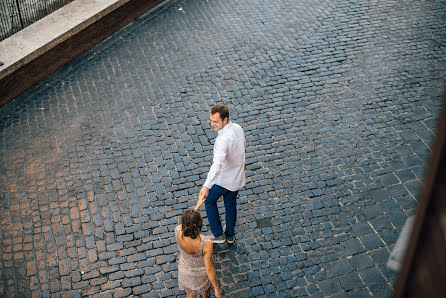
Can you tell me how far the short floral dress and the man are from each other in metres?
0.49

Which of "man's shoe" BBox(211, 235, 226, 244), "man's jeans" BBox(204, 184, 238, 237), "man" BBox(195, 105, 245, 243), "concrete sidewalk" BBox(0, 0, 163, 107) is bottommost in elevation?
"man's shoe" BBox(211, 235, 226, 244)

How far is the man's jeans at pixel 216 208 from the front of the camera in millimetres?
6059

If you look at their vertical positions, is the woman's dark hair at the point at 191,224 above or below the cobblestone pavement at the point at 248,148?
above

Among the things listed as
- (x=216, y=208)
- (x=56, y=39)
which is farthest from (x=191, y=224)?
(x=56, y=39)

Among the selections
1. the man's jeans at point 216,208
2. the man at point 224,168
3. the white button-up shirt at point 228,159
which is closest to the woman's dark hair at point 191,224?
the man at point 224,168

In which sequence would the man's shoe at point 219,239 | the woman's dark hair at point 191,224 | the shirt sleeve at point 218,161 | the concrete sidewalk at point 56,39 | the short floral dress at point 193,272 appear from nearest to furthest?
the woman's dark hair at point 191,224 → the short floral dress at point 193,272 → the shirt sleeve at point 218,161 → the man's shoe at point 219,239 → the concrete sidewalk at point 56,39

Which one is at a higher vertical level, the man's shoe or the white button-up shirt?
the white button-up shirt

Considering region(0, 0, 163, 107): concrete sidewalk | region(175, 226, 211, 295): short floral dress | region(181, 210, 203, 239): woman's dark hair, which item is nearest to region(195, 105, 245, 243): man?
region(181, 210, 203, 239): woman's dark hair

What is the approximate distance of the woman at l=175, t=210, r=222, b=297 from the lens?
5059 mm

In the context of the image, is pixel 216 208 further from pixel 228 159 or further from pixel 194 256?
pixel 194 256

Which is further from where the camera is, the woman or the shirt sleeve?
the shirt sleeve

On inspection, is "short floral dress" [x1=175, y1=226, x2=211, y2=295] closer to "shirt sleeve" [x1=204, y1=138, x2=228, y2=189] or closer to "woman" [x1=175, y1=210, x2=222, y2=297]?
"woman" [x1=175, y1=210, x2=222, y2=297]

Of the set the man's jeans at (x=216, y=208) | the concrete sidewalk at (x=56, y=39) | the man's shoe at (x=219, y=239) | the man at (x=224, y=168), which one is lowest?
the man's shoe at (x=219, y=239)

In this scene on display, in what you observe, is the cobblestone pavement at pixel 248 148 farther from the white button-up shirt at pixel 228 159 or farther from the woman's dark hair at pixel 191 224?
the woman's dark hair at pixel 191 224
